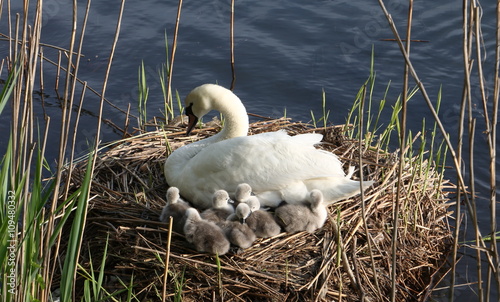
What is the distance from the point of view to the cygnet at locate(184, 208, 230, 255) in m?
4.01

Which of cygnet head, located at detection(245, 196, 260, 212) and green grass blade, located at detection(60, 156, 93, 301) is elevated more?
green grass blade, located at detection(60, 156, 93, 301)

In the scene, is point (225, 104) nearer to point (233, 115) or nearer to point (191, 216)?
point (233, 115)

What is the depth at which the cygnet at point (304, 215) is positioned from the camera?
418cm

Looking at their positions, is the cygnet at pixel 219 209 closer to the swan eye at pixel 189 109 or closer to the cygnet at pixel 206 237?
the cygnet at pixel 206 237

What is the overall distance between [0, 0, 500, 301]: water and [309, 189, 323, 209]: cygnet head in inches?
130

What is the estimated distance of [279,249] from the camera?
4.20m

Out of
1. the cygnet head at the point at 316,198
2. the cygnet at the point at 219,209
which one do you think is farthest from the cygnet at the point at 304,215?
the cygnet at the point at 219,209

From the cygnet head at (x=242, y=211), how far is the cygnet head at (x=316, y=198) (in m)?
0.40

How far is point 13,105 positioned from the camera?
2793mm

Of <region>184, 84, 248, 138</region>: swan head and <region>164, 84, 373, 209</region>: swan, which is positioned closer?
<region>164, 84, 373, 209</region>: swan

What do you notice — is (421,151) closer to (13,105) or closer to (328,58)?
(13,105)

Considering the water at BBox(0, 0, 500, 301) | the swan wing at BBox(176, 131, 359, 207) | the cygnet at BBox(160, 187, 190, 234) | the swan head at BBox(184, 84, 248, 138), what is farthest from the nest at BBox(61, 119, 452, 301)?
the water at BBox(0, 0, 500, 301)

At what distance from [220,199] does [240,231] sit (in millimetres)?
301

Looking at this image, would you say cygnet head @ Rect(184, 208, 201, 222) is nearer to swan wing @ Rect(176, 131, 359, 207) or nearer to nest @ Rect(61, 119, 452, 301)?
nest @ Rect(61, 119, 452, 301)
